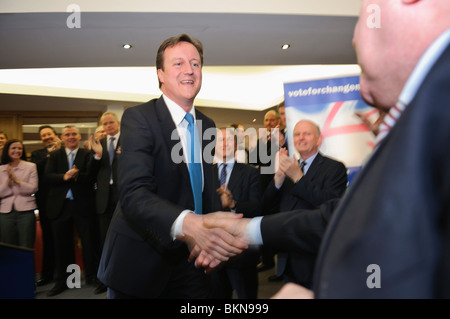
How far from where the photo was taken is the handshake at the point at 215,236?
4.37 ft

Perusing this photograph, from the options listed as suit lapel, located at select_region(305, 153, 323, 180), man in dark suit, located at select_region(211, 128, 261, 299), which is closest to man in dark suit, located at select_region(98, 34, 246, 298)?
suit lapel, located at select_region(305, 153, 323, 180)

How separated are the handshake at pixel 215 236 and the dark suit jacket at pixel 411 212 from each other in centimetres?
88

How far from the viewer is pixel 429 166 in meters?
0.42

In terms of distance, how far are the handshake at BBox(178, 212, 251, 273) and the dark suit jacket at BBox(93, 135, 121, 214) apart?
3.02 m

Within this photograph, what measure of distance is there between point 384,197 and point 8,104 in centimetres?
840

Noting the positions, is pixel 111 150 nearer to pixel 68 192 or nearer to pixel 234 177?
pixel 68 192

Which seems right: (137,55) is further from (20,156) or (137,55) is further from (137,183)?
(137,183)

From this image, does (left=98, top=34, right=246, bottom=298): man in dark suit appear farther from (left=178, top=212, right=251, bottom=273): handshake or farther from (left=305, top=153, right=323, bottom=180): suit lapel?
(left=305, top=153, right=323, bottom=180): suit lapel

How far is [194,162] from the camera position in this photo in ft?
5.16

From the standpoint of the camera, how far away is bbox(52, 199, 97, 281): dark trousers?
4262mm

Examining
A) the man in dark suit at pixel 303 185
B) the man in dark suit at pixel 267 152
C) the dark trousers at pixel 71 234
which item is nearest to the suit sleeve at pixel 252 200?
the man in dark suit at pixel 303 185

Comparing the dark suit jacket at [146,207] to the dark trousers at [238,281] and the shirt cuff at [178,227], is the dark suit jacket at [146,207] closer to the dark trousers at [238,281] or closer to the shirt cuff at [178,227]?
the shirt cuff at [178,227]

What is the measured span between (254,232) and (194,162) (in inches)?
17.2
